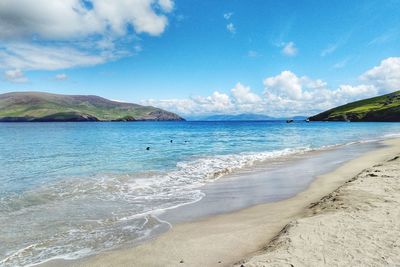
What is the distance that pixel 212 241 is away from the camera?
36.2 ft

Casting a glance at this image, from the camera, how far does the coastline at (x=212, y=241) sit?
31.9 ft

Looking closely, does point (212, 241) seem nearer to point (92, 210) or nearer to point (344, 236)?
point (344, 236)

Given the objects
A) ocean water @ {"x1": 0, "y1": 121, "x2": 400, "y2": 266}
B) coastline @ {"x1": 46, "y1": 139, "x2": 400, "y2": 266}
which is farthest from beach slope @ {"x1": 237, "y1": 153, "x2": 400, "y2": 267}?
ocean water @ {"x1": 0, "y1": 121, "x2": 400, "y2": 266}

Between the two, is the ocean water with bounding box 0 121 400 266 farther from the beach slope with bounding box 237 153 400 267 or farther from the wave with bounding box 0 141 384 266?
the beach slope with bounding box 237 153 400 267

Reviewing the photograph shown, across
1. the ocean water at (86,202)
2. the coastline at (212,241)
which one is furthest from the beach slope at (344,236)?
the ocean water at (86,202)

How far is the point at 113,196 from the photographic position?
64.6ft

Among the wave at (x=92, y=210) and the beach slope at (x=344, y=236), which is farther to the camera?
the wave at (x=92, y=210)

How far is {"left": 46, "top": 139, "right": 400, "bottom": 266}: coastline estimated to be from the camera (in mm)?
9719

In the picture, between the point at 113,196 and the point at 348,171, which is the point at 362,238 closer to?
the point at 113,196

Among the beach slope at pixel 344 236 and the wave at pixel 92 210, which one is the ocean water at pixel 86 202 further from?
the beach slope at pixel 344 236

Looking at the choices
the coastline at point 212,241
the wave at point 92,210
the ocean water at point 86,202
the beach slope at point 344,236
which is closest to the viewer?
the beach slope at point 344,236

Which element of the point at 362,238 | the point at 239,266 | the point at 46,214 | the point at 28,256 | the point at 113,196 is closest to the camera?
the point at 239,266

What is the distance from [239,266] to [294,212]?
6858 millimetres

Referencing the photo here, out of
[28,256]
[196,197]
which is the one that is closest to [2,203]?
[28,256]
